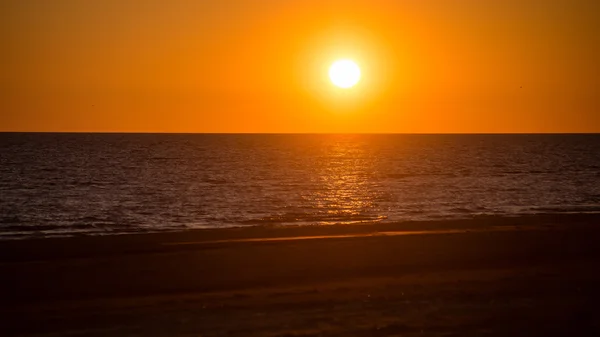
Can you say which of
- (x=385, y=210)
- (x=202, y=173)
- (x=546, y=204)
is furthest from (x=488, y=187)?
(x=202, y=173)

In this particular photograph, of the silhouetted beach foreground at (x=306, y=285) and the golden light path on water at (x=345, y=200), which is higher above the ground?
the golden light path on water at (x=345, y=200)

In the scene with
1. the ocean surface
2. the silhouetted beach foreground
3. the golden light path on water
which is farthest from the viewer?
the golden light path on water

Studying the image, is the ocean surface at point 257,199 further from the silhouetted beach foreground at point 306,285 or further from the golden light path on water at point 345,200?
the silhouetted beach foreground at point 306,285

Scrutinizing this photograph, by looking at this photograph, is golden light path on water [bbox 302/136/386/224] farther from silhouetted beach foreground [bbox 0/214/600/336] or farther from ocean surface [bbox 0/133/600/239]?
silhouetted beach foreground [bbox 0/214/600/336]

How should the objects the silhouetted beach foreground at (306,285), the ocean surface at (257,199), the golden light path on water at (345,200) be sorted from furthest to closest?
1. the golden light path on water at (345,200)
2. the ocean surface at (257,199)
3. the silhouetted beach foreground at (306,285)

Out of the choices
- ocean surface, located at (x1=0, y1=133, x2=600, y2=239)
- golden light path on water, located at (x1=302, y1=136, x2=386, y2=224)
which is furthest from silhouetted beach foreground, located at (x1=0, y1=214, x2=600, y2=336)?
golden light path on water, located at (x1=302, y1=136, x2=386, y2=224)

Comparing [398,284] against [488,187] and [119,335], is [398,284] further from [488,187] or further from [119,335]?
[488,187]

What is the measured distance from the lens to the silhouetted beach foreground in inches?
579

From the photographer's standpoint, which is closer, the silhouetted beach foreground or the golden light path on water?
the silhouetted beach foreground

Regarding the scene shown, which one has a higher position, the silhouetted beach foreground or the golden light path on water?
the golden light path on water

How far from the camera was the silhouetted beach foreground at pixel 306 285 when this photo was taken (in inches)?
579

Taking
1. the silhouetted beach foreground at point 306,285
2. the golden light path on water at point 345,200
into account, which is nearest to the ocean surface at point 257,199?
the golden light path on water at point 345,200

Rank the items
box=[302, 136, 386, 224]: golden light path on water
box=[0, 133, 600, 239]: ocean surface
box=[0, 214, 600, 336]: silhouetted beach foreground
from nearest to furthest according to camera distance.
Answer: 1. box=[0, 214, 600, 336]: silhouetted beach foreground
2. box=[0, 133, 600, 239]: ocean surface
3. box=[302, 136, 386, 224]: golden light path on water

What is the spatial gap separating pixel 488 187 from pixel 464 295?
47.9m
